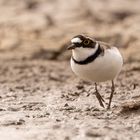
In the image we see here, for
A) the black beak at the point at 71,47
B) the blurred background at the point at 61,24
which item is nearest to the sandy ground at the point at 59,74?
the blurred background at the point at 61,24

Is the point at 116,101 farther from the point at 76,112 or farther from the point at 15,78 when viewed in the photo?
the point at 15,78

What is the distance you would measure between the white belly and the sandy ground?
378mm

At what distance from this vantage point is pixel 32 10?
14.4m

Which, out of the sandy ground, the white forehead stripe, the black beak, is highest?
the white forehead stripe

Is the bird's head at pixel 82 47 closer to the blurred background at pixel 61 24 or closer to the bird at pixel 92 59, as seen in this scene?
the bird at pixel 92 59

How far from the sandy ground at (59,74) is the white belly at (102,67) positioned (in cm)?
38

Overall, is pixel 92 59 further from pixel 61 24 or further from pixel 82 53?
pixel 61 24

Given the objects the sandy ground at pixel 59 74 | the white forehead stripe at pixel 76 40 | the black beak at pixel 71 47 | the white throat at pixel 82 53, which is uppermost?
the white forehead stripe at pixel 76 40

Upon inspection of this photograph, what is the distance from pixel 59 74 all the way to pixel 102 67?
3.40 metres

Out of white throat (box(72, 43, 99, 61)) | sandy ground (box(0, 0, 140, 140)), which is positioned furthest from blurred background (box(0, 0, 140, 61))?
white throat (box(72, 43, 99, 61))

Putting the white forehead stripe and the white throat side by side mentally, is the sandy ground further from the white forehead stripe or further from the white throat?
the white forehead stripe

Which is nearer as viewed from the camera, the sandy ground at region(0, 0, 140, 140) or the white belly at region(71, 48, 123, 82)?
the sandy ground at region(0, 0, 140, 140)

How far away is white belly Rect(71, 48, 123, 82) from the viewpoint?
23.0ft

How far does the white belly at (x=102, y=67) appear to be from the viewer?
7.02 meters
